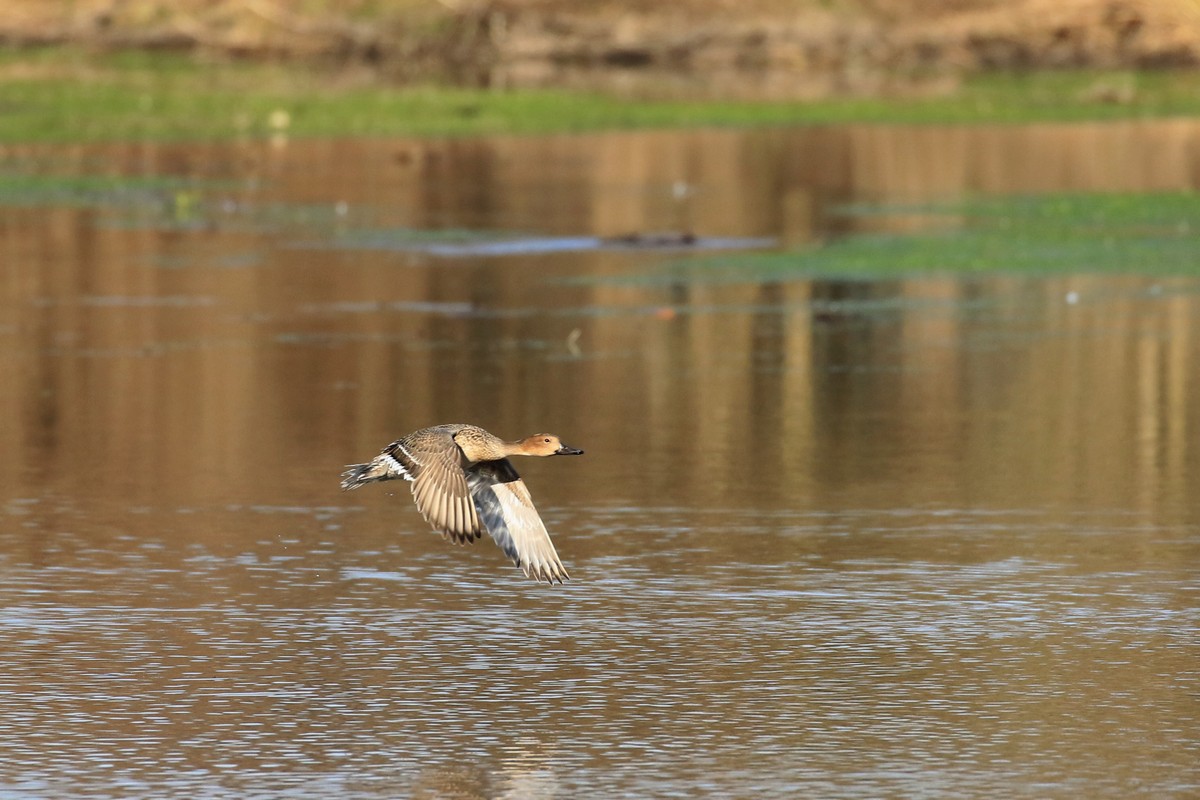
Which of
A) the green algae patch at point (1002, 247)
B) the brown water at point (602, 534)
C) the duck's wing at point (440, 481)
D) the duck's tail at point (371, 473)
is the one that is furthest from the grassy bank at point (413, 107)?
the duck's wing at point (440, 481)

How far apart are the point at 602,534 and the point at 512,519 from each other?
238 cm

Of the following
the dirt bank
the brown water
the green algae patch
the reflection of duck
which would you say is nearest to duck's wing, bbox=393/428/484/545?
the reflection of duck

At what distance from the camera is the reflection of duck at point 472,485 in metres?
10.1

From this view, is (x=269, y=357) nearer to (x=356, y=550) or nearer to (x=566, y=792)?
(x=356, y=550)

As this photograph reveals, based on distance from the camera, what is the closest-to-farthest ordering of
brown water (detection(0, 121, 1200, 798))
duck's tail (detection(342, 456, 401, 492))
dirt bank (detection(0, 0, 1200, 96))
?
1. brown water (detection(0, 121, 1200, 798))
2. duck's tail (detection(342, 456, 401, 492))
3. dirt bank (detection(0, 0, 1200, 96))

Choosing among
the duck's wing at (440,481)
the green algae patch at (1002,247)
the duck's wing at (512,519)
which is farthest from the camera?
the green algae patch at (1002,247)

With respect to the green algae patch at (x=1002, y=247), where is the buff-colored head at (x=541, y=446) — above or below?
below

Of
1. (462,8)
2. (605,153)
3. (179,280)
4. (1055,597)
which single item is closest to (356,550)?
(1055,597)

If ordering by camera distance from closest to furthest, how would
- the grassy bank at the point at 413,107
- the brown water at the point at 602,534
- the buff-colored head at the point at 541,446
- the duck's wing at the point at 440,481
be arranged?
1. the brown water at the point at 602,534
2. the duck's wing at the point at 440,481
3. the buff-colored head at the point at 541,446
4. the grassy bank at the point at 413,107

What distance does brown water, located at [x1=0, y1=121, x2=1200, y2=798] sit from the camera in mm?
8953

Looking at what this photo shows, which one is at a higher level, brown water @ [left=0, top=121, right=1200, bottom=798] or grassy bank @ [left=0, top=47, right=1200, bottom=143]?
grassy bank @ [left=0, top=47, right=1200, bottom=143]

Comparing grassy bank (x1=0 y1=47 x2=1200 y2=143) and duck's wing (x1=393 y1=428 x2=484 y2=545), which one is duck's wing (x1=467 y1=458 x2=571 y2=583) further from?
grassy bank (x1=0 y1=47 x2=1200 y2=143)

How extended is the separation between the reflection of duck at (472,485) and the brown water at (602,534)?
16.6 inches

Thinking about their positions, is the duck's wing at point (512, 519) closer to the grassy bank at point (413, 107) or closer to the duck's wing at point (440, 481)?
the duck's wing at point (440, 481)
